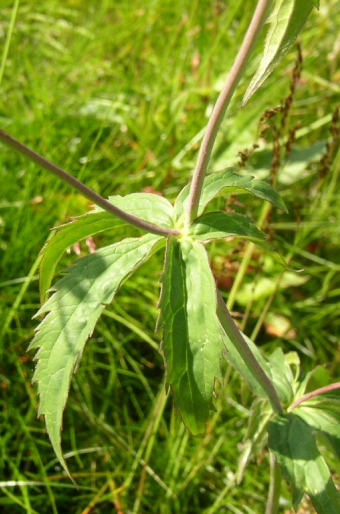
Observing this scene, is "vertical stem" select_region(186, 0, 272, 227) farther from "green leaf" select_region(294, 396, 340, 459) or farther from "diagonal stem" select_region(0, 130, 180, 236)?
"green leaf" select_region(294, 396, 340, 459)

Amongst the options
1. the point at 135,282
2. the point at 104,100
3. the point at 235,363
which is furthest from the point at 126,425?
the point at 104,100

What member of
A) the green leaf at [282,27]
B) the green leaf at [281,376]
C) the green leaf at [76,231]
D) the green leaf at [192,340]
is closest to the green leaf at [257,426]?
the green leaf at [281,376]

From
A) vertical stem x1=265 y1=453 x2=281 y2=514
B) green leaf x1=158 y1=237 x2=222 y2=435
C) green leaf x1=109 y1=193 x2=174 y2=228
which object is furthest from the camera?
vertical stem x1=265 y1=453 x2=281 y2=514

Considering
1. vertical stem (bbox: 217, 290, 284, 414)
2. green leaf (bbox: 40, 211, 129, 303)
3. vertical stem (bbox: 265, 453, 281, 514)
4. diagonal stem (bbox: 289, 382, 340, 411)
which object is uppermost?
green leaf (bbox: 40, 211, 129, 303)

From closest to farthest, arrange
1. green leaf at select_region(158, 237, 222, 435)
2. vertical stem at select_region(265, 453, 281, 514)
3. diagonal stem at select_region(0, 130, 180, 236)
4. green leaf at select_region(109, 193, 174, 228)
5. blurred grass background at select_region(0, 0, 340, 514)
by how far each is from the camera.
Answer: diagonal stem at select_region(0, 130, 180, 236) < green leaf at select_region(158, 237, 222, 435) < green leaf at select_region(109, 193, 174, 228) < vertical stem at select_region(265, 453, 281, 514) < blurred grass background at select_region(0, 0, 340, 514)

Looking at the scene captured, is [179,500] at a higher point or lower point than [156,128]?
lower

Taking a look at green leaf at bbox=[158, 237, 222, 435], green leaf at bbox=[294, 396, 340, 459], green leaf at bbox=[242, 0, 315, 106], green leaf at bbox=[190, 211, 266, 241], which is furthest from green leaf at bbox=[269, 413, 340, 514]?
green leaf at bbox=[242, 0, 315, 106]

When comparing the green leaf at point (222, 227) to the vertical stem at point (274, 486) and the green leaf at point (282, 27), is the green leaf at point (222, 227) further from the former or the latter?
the vertical stem at point (274, 486)

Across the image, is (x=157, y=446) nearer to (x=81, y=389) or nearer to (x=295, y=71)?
(x=81, y=389)
